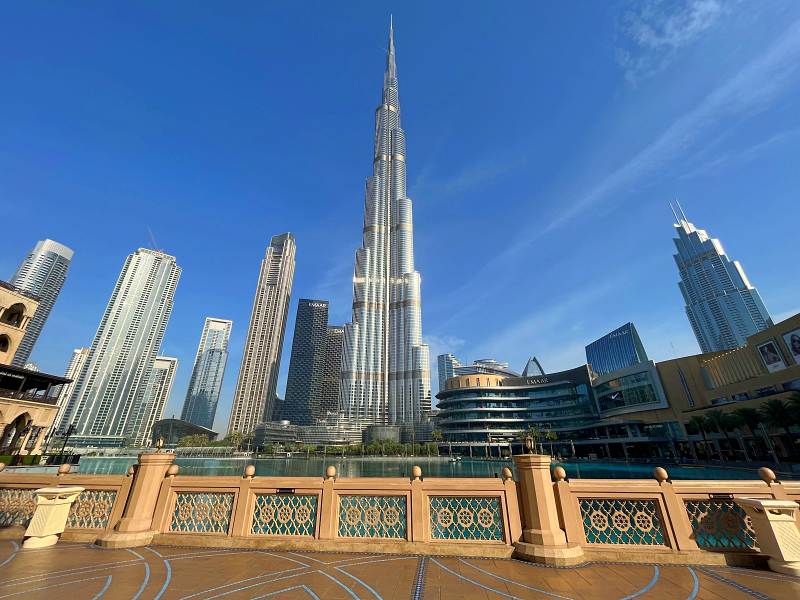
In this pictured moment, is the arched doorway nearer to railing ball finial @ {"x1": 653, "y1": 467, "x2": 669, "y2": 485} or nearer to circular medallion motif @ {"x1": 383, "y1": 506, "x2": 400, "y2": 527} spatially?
circular medallion motif @ {"x1": 383, "y1": 506, "x2": 400, "y2": 527}

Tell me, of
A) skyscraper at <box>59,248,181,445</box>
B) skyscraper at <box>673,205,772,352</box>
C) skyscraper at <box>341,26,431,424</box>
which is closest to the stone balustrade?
skyscraper at <box>341,26,431,424</box>

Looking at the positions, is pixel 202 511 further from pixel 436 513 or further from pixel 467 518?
pixel 467 518

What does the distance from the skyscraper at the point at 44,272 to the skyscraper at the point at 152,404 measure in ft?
150

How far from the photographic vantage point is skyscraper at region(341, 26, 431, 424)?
5561 inches

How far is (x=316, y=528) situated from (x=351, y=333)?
478 ft

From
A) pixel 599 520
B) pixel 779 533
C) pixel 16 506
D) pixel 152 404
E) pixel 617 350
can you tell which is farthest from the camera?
pixel 152 404

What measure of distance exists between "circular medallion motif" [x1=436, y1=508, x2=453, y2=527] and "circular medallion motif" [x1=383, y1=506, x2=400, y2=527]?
0.90 meters

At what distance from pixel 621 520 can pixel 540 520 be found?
1.74 m

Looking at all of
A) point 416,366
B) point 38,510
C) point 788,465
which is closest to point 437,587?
point 38,510

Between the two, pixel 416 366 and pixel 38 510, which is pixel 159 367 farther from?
pixel 38 510

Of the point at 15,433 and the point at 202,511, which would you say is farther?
the point at 15,433

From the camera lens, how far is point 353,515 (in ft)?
23.9

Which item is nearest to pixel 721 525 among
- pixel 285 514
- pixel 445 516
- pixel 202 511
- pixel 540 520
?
pixel 540 520

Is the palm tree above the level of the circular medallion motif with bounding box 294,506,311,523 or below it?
above
